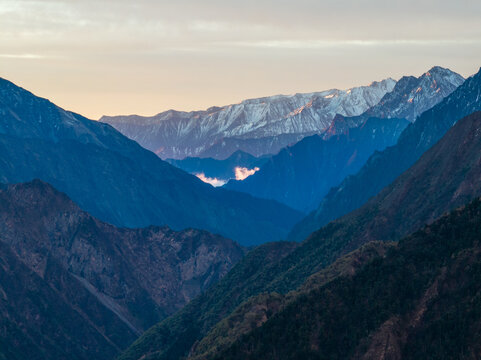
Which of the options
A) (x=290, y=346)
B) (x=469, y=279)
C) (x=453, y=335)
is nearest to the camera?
(x=453, y=335)

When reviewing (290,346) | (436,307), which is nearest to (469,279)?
(436,307)

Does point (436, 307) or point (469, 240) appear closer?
point (436, 307)

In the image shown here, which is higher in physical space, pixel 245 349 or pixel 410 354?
pixel 245 349

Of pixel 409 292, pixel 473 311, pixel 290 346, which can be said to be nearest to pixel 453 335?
pixel 473 311

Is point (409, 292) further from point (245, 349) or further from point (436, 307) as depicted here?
point (245, 349)

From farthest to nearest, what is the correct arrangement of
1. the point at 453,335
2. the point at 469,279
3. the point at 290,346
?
the point at 290,346 < the point at 469,279 < the point at 453,335

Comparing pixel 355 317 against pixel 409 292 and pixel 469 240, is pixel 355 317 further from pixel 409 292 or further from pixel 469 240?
pixel 469 240
